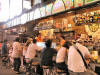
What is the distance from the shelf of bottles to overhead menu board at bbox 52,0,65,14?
3.10 feet

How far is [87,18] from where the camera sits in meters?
7.50

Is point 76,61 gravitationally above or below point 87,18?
below

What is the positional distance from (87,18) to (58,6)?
179 centimetres

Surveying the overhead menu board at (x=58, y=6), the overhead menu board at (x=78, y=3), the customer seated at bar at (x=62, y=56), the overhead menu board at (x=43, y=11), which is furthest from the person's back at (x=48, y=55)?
the overhead menu board at (x=43, y=11)

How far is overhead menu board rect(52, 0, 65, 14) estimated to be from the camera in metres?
7.87

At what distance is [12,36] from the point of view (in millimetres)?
17375

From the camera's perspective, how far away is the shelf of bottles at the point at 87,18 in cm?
712

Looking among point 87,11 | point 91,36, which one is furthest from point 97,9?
point 91,36

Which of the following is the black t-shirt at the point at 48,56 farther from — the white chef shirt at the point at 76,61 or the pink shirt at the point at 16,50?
the pink shirt at the point at 16,50

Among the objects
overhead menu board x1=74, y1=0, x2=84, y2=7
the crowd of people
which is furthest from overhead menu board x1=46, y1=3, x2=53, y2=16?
the crowd of people

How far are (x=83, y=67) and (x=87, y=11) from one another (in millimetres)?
4661

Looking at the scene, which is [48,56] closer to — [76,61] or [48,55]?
[48,55]

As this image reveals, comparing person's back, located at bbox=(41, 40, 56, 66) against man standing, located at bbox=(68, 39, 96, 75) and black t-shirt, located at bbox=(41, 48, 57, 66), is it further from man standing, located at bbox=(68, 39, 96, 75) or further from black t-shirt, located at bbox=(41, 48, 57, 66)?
man standing, located at bbox=(68, 39, 96, 75)

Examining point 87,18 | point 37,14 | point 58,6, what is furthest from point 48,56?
point 37,14
